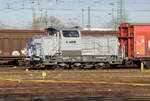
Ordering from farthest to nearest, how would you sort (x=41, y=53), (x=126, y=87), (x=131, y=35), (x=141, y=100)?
(x=131, y=35)
(x=41, y=53)
(x=126, y=87)
(x=141, y=100)

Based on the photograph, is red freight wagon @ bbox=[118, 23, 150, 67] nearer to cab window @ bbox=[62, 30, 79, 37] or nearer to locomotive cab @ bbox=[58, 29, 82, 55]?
locomotive cab @ bbox=[58, 29, 82, 55]

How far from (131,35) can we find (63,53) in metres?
6.42

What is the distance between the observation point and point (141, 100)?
9438 mm

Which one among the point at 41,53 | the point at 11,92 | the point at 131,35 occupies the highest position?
the point at 131,35

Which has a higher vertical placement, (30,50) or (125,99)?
(30,50)

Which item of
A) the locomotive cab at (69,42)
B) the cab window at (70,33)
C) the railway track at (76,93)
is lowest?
the railway track at (76,93)

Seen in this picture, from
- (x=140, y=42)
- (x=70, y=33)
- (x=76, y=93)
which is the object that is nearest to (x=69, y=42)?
(x=70, y=33)

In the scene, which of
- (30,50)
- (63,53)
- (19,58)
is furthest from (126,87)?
(19,58)

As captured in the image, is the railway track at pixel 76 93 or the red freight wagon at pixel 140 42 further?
the red freight wagon at pixel 140 42

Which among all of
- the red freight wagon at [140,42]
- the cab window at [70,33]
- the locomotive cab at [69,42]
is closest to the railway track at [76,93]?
the locomotive cab at [69,42]

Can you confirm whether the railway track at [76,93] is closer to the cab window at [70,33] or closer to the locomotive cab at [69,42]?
the locomotive cab at [69,42]

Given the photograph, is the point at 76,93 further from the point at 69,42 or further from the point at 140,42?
the point at 140,42

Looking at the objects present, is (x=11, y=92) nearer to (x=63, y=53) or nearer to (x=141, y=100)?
(x=141, y=100)

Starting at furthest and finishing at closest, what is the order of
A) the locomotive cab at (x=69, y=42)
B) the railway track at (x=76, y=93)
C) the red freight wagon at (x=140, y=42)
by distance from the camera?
the red freight wagon at (x=140, y=42)
the locomotive cab at (x=69, y=42)
the railway track at (x=76, y=93)
